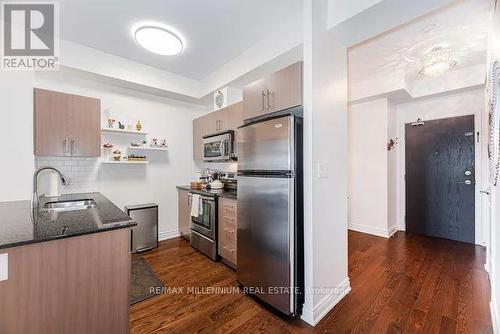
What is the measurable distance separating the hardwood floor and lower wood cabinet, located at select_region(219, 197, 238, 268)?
167 mm

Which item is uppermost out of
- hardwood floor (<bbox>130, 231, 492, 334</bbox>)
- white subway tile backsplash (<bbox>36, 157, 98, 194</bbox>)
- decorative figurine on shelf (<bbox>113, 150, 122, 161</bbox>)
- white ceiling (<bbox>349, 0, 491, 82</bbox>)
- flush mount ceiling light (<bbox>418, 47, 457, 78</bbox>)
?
white ceiling (<bbox>349, 0, 491, 82</bbox>)

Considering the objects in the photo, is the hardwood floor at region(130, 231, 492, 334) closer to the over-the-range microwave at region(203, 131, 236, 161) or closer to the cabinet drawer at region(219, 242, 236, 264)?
the cabinet drawer at region(219, 242, 236, 264)

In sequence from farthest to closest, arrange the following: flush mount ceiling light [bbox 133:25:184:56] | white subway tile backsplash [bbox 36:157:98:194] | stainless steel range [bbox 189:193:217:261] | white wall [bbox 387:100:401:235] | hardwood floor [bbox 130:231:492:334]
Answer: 1. white wall [bbox 387:100:401:235]
2. stainless steel range [bbox 189:193:217:261]
3. white subway tile backsplash [bbox 36:157:98:194]
4. flush mount ceiling light [bbox 133:25:184:56]
5. hardwood floor [bbox 130:231:492:334]

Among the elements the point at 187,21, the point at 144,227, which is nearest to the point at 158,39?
the point at 187,21

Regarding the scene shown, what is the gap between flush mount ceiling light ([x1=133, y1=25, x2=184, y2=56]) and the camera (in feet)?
8.01

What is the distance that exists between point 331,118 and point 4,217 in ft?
8.57

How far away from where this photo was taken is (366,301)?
2.09 meters

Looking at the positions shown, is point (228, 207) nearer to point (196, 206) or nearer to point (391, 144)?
point (196, 206)

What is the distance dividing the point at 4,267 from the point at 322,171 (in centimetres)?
206

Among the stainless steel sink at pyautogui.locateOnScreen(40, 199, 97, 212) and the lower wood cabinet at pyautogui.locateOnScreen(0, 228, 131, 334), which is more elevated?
the stainless steel sink at pyautogui.locateOnScreen(40, 199, 97, 212)

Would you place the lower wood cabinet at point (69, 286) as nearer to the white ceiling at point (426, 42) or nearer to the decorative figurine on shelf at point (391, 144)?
the white ceiling at point (426, 42)

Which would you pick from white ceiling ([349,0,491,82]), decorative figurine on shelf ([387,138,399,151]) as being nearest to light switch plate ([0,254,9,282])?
white ceiling ([349,0,491,82])

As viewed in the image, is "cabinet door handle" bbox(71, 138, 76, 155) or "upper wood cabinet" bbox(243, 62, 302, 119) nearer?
"upper wood cabinet" bbox(243, 62, 302, 119)

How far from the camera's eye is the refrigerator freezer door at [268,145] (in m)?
1.82
